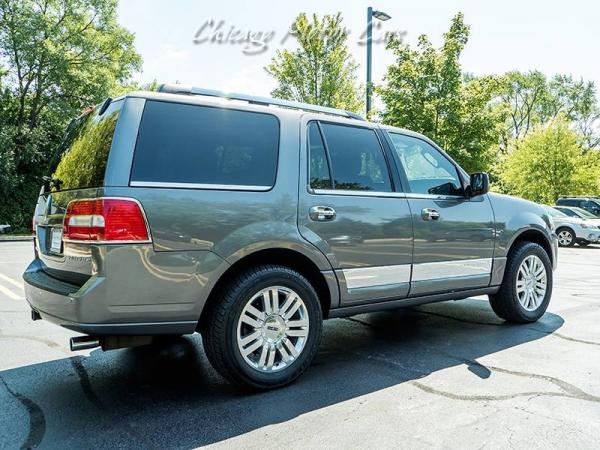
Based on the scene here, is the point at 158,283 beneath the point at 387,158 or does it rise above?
beneath

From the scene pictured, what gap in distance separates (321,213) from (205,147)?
2.94 ft

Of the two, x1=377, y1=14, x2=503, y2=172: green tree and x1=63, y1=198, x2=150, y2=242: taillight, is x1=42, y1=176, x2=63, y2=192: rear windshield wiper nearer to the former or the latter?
x1=63, y1=198, x2=150, y2=242: taillight

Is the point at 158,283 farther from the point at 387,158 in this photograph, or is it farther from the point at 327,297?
the point at 387,158

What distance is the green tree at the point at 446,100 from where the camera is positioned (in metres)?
15.3

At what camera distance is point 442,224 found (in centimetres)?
430

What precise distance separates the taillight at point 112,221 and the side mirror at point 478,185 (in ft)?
9.61

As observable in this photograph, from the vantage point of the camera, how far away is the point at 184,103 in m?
3.19

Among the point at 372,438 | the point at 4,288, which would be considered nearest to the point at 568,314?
the point at 372,438

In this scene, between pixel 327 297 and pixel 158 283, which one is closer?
pixel 158 283

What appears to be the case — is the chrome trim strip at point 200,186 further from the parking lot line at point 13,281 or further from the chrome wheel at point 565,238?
the chrome wheel at point 565,238

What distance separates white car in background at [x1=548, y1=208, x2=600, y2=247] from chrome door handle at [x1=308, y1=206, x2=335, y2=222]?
16.0 m

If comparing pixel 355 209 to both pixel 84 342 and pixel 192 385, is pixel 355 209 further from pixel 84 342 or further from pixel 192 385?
pixel 84 342

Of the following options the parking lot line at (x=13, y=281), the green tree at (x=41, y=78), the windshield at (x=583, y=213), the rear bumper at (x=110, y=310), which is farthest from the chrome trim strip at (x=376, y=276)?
the green tree at (x=41, y=78)

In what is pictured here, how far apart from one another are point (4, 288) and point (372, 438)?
6588mm
